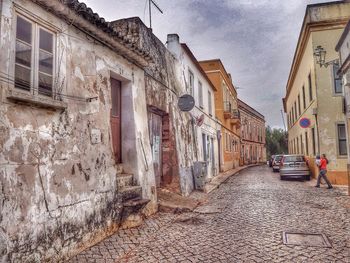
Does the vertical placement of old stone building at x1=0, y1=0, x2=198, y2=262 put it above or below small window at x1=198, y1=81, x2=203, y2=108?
below

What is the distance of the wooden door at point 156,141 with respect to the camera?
998cm

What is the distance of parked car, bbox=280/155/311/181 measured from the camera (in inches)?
650

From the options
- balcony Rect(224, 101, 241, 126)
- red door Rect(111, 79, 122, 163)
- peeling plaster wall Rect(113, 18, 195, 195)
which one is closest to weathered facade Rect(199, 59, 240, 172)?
balcony Rect(224, 101, 241, 126)

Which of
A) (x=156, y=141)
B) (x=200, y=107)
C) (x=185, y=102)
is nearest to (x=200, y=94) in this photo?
(x=200, y=107)

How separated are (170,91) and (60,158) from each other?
6.89 meters

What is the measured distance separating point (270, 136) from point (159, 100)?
1908 inches

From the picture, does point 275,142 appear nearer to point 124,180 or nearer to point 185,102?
point 185,102

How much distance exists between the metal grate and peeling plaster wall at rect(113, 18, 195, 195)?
5.22 metres

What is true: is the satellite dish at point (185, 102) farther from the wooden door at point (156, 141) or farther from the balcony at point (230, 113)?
the balcony at point (230, 113)

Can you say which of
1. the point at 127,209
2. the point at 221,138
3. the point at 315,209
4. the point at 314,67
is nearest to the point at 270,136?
the point at 221,138

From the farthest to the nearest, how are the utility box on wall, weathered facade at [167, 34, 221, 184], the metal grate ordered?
weathered facade at [167, 34, 221, 184] < the utility box on wall < the metal grate

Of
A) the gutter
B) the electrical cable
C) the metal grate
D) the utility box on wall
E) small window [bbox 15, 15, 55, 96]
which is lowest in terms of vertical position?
the metal grate

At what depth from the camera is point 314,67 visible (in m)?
15.0

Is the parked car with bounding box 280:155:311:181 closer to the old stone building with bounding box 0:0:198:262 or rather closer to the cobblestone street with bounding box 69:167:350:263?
the cobblestone street with bounding box 69:167:350:263
